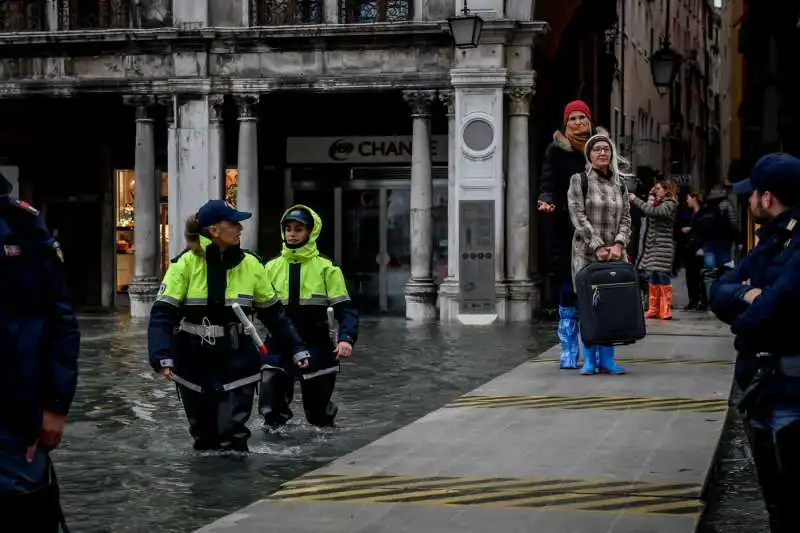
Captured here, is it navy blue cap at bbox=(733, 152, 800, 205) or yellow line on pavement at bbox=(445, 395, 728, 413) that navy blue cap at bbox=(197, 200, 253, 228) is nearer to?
yellow line on pavement at bbox=(445, 395, 728, 413)

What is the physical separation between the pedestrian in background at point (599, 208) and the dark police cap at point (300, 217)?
10.3 feet

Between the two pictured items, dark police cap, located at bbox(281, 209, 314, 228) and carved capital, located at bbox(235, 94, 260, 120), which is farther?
carved capital, located at bbox(235, 94, 260, 120)

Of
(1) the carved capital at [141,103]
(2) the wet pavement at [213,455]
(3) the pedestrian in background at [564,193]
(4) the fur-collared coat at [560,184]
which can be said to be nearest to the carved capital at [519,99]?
(1) the carved capital at [141,103]

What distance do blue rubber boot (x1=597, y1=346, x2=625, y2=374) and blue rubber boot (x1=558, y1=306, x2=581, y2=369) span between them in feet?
0.86

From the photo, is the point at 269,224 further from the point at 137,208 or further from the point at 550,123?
the point at 550,123

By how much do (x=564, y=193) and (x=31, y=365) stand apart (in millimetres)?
8979

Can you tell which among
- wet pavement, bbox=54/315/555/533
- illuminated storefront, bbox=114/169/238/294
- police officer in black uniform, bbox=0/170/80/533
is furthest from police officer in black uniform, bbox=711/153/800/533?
illuminated storefront, bbox=114/169/238/294

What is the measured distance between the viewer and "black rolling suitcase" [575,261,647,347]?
12.3 meters

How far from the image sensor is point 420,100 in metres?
24.6

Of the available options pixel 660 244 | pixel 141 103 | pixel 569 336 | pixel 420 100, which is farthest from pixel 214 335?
pixel 141 103

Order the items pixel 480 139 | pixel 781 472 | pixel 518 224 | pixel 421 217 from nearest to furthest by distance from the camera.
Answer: pixel 781 472 < pixel 480 139 < pixel 518 224 < pixel 421 217

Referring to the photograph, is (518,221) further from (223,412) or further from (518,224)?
(223,412)

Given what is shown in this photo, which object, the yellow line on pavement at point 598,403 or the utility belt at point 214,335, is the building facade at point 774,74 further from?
the utility belt at point 214,335

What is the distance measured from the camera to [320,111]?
27.8m
